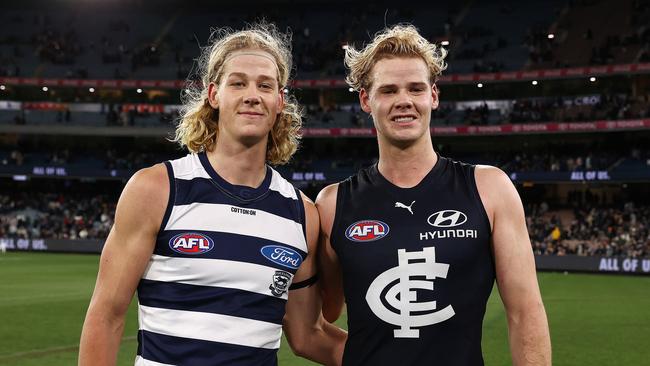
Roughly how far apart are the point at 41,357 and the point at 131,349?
1349 mm

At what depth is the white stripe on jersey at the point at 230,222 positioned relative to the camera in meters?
3.72

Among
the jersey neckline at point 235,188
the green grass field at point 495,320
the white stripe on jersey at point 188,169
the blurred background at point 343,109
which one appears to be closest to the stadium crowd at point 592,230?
the blurred background at point 343,109

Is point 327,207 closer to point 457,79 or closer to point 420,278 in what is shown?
point 420,278

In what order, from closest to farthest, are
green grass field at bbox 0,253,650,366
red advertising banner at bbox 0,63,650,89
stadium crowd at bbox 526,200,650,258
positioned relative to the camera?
1. green grass field at bbox 0,253,650,366
2. stadium crowd at bbox 526,200,650,258
3. red advertising banner at bbox 0,63,650,89

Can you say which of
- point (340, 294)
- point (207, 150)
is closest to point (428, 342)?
point (340, 294)

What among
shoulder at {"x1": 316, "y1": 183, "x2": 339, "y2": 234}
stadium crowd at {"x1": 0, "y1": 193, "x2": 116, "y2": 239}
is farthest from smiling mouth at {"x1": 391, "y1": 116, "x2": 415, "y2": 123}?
stadium crowd at {"x1": 0, "y1": 193, "x2": 116, "y2": 239}

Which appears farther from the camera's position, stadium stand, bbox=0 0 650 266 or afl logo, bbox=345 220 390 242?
stadium stand, bbox=0 0 650 266

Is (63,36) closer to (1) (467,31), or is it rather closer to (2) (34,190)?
(2) (34,190)

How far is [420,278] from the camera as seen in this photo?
3.89 m

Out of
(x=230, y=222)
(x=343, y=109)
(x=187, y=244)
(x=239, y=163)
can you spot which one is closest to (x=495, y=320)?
(x=239, y=163)

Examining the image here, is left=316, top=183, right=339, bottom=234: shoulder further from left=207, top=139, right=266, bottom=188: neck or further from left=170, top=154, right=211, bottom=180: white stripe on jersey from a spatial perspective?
left=170, top=154, right=211, bottom=180: white stripe on jersey

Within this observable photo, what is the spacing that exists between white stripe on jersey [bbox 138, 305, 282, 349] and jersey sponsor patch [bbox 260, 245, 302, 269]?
1.05 ft

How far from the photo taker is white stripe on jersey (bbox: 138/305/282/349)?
367 centimetres

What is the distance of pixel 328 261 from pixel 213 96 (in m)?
1.08
